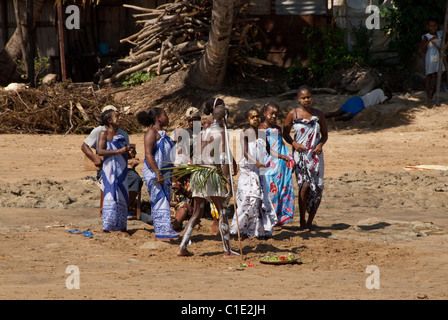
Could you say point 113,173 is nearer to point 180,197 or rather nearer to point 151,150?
point 151,150

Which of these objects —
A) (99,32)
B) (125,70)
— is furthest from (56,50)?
(125,70)

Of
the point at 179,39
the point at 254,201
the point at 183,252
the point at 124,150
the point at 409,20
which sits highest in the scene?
the point at 409,20

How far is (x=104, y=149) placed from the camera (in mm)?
7715

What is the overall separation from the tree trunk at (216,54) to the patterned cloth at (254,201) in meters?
6.93

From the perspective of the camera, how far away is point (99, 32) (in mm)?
20562

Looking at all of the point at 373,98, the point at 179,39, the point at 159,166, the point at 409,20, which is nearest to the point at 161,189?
the point at 159,166

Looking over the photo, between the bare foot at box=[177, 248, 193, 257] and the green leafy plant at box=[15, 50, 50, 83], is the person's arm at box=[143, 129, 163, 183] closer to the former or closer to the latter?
the bare foot at box=[177, 248, 193, 257]

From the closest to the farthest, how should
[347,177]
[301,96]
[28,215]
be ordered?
[301,96], [28,215], [347,177]

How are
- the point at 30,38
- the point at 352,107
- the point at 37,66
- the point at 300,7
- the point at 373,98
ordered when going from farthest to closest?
1. the point at 37,66
2. the point at 300,7
3. the point at 30,38
4. the point at 373,98
5. the point at 352,107

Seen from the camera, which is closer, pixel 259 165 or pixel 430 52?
pixel 259 165

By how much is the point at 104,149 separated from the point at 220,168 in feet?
4.70

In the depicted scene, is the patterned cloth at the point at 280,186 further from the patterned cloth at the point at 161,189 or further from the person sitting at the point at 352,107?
the person sitting at the point at 352,107

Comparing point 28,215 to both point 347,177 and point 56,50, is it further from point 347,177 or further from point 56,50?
point 56,50

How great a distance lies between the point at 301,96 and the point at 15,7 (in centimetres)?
1161
